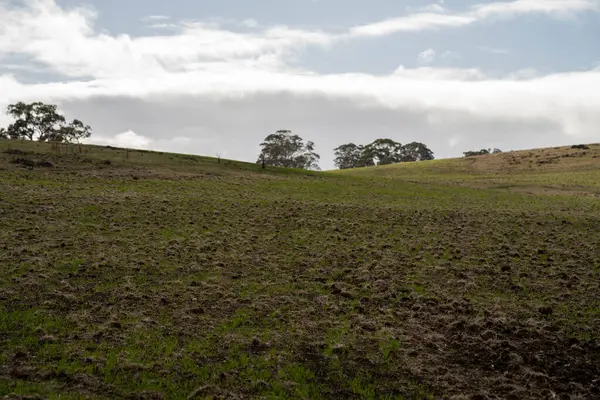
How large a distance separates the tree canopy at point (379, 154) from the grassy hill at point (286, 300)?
108814 millimetres

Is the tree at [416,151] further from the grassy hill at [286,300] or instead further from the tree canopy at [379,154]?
the grassy hill at [286,300]

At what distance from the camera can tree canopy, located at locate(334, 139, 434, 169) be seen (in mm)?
140750

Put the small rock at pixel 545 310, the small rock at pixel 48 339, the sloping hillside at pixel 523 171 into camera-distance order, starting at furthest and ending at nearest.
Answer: the sloping hillside at pixel 523 171 → the small rock at pixel 545 310 → the small rock at pixel 48 339

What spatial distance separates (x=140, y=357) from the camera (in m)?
10.3

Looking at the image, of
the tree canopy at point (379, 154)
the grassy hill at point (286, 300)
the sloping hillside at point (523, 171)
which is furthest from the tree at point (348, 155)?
the grassy hill at point (286, 300)

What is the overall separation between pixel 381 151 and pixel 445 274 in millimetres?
125132

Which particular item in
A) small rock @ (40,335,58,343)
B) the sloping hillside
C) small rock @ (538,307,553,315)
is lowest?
small rock @ (40,335,58,343)

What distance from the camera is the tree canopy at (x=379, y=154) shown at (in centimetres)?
14075

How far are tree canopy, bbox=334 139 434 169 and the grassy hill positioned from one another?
10881 cm

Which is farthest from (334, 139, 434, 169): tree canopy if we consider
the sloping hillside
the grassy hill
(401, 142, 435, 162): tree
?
the grassy hill

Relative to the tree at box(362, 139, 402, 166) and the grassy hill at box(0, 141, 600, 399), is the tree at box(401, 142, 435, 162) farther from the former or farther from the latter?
the grassy hill at box(0, 141, 600, 399)

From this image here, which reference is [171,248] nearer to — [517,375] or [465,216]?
[517,375]

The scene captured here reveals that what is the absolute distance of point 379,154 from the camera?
14062 centimetres

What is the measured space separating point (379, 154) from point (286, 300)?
129 meters
